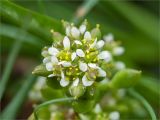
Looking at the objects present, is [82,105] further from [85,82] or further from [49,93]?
[49,93]

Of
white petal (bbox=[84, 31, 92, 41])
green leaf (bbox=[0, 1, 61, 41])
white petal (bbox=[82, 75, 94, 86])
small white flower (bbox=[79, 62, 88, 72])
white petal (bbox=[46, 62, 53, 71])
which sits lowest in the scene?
white petal (bbox=[82, 75, 94, 86])

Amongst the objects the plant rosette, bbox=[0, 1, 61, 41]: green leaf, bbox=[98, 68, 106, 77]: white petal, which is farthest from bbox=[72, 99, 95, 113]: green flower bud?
bbox=[0, 1, 61, 41]: green leaf

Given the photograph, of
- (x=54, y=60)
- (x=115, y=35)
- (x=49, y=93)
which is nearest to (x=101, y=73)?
(x=54, y=60)

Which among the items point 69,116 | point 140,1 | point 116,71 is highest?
point 140,1

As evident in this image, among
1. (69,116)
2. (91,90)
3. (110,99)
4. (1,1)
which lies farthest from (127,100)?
(1,1)

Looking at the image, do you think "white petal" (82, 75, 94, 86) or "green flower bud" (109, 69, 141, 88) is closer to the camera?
"white petal" (82, 75, 94, 86)

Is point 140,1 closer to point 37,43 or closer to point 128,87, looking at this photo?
point 37,43

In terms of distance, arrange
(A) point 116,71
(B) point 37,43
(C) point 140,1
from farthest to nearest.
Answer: (C) point 140,1 → (B) point 37,43 → (A) point 116,71

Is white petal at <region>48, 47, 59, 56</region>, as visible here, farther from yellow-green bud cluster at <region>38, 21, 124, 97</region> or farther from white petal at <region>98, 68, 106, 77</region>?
white petal at <region>98, 68, 106, 77</region>
